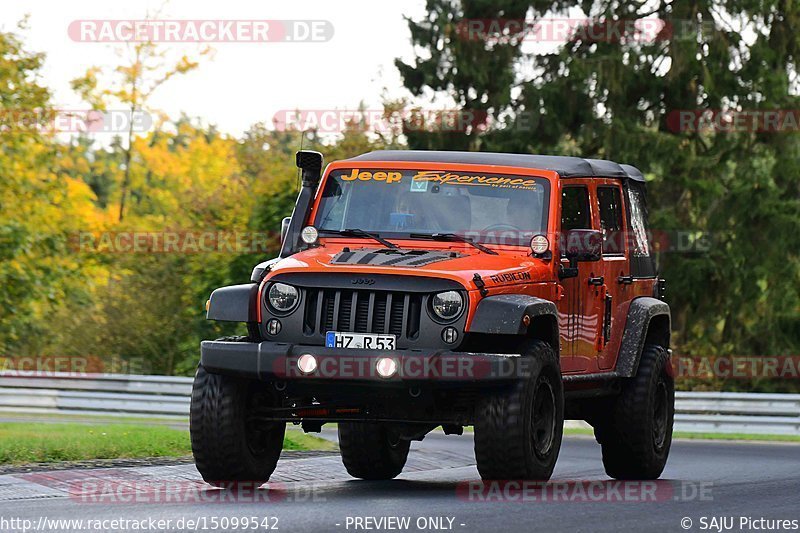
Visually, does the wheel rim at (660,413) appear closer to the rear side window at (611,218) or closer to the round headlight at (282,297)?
the rear side window at (611,218)

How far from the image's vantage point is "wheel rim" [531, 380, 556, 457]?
11117 millimetres

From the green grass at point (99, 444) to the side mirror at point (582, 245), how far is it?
14.7 ft

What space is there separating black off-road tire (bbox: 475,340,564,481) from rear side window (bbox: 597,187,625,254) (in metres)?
2.46

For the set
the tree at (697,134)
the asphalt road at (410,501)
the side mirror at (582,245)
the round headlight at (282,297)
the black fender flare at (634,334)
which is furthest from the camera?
the tree at (697,134)

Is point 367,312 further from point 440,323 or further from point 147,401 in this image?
point 147,401

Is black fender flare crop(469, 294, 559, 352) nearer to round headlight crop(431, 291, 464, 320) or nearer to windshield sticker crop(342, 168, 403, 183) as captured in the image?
round headlight crop(431, 291, 464, 320)

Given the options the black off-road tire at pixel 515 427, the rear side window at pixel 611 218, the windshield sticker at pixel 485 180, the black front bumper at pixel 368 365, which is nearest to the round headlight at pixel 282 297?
the black front bumper at pixel 368 365

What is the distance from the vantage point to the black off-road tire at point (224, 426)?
11094 mm

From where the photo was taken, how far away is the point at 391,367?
10.5 m

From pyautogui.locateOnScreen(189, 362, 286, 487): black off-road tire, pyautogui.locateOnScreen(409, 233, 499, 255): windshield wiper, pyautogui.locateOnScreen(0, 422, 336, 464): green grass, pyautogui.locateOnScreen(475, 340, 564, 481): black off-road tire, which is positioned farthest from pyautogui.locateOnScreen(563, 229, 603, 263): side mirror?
pyautogui.locateOnScreen(0, 422, 336, 464): green grass

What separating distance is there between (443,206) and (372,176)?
68 cm

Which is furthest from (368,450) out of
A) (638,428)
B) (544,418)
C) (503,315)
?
(503,315)

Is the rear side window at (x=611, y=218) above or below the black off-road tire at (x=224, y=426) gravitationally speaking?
above

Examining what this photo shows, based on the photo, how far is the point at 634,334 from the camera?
13406 mm
